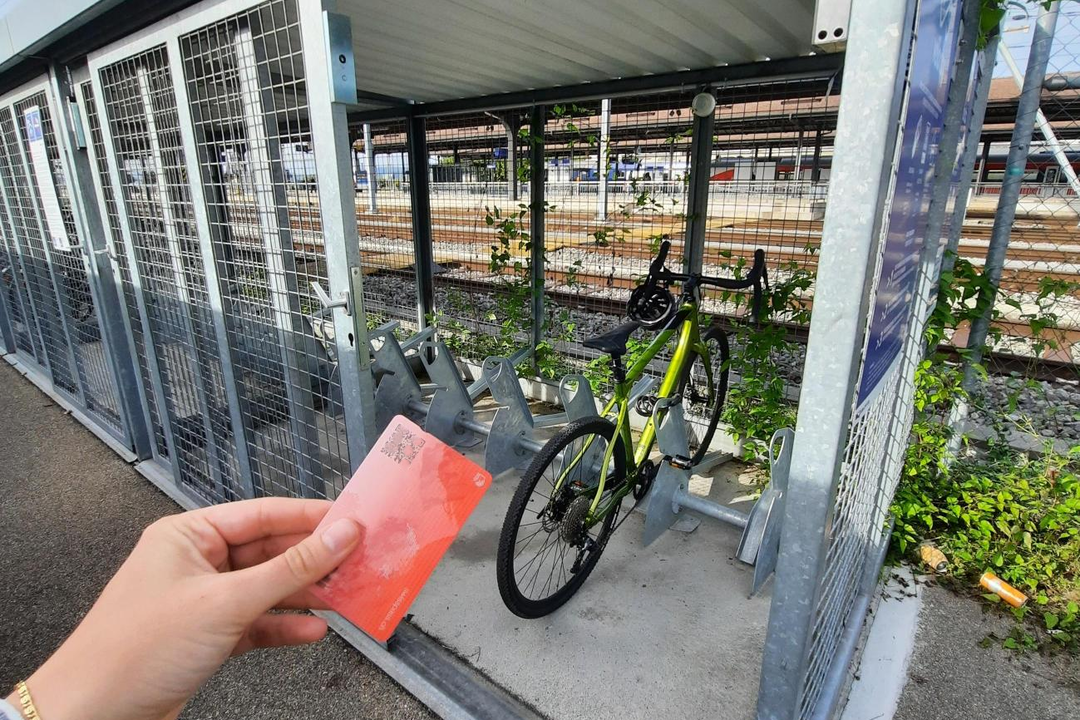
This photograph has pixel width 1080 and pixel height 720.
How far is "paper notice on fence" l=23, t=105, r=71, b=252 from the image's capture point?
2.97 meters

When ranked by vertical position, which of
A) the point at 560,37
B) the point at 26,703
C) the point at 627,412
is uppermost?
the point at 560,37

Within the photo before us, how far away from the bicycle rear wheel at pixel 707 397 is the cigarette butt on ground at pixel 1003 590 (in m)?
1.32

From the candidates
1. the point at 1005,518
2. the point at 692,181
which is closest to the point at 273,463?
the point at 692,181

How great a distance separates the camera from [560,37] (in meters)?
2.74

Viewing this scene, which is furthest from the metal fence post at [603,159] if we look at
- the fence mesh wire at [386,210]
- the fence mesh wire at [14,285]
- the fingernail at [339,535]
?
the fence mesh wire at [14,285]

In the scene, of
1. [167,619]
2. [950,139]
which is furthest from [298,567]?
[950,139]

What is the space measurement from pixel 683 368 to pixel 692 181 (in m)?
1.45

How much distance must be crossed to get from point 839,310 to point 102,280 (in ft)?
11.2

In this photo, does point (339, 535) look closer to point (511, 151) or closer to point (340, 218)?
point (340, 218)

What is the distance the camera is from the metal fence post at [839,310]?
0.99 meters

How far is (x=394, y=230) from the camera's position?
18.0 ft

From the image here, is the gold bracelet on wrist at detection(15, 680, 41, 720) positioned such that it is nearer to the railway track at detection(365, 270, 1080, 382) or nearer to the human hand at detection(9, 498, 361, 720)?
the human hand at detection(9, 498, 361, 720)

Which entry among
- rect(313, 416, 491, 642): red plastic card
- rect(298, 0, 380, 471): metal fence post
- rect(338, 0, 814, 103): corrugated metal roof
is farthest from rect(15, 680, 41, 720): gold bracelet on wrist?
rect(338, 0, 814, 103): corrugated metal roof

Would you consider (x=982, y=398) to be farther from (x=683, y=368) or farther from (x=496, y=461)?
(x=496, y=461)
